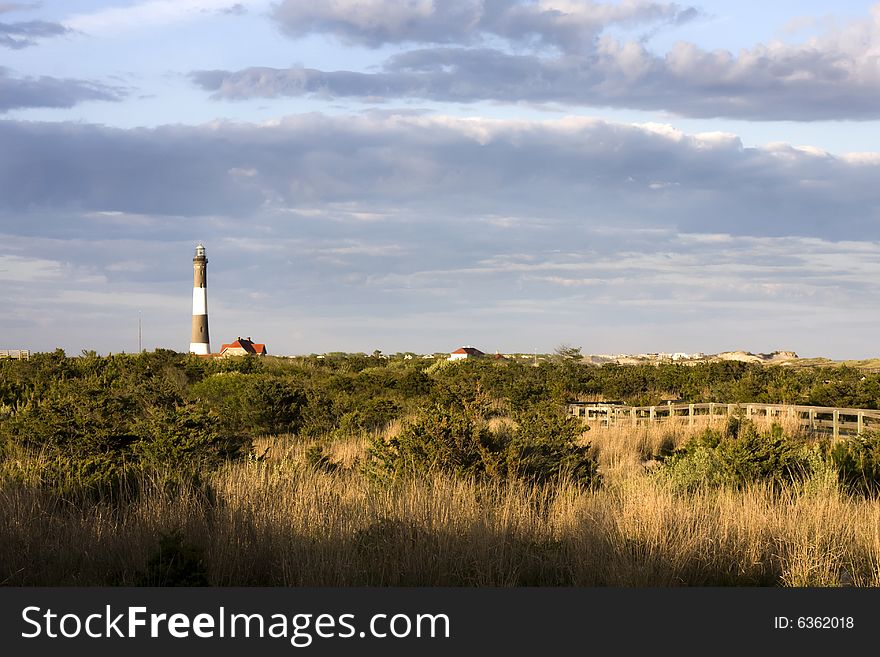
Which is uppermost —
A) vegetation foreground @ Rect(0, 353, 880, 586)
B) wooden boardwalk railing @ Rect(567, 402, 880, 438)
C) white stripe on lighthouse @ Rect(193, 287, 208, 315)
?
white stripe on lighthouse @ Rect(193, 287, 208, 315)

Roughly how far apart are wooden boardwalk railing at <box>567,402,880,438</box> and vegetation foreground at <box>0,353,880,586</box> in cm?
647

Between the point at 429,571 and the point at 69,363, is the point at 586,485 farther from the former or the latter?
the point at 69,363

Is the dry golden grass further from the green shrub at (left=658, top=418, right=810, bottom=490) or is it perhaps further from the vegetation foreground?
the green shrub at (left=658, top=418, right=810, bottom=490)

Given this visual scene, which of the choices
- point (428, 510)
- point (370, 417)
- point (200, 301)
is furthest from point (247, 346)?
point (428, 510)

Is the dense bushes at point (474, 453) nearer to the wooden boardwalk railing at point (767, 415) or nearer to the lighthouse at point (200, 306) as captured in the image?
the wooden boardwalk railing at point (767, 415)

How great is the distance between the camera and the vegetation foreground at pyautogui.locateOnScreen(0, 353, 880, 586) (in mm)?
7941

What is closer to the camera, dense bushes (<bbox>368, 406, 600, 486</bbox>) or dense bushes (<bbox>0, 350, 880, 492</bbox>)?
dense bushes (<bbox>368, 406, 600, 486</bbox>)

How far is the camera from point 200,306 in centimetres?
8719

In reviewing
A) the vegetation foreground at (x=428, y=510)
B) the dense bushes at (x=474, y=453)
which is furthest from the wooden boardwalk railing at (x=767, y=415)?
the dense bushes at (x=474, y=453)

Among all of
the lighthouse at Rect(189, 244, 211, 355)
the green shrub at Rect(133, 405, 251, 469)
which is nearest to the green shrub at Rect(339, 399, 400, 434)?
the green shrub at Rect(133, 405, 251, 469)

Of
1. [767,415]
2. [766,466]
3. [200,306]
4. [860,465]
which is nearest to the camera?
[766,466]

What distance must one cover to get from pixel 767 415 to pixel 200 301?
69393 mm

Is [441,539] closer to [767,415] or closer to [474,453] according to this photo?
[474,453]

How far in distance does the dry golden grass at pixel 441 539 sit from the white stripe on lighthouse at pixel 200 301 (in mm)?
78779
